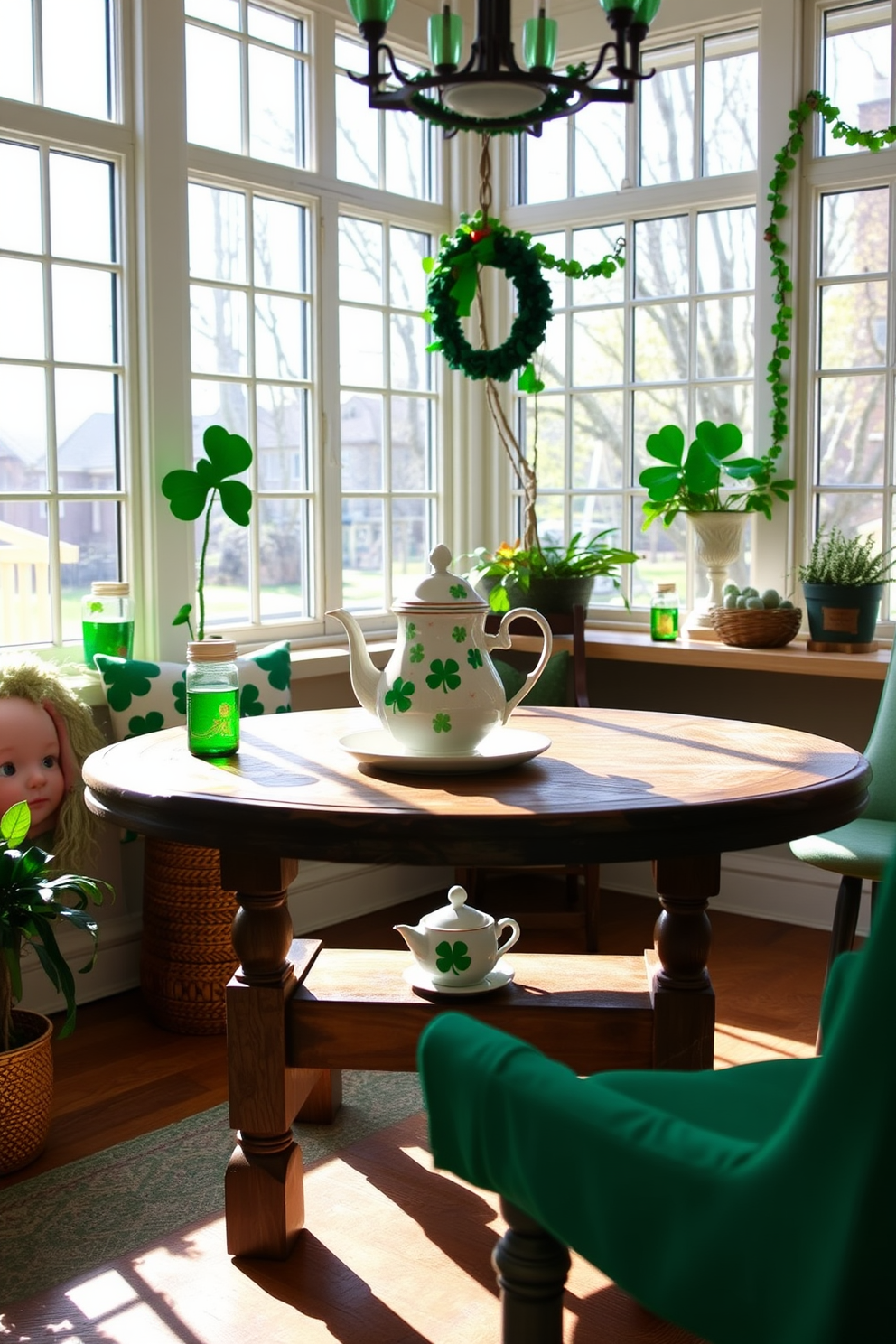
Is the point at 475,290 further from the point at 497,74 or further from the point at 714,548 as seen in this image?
the point at 497,74

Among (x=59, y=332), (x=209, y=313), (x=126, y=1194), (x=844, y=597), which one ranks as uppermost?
(x=209, y=313)

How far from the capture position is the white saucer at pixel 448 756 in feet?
6.66

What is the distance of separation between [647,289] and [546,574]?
1.10m

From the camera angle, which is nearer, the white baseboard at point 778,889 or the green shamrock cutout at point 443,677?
the green shamrock cutout at point 443,677

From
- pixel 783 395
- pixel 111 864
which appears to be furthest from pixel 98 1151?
pixel 783 395

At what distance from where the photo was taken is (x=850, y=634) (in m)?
3.69

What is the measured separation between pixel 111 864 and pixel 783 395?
2435 millimetres

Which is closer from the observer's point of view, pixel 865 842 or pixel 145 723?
pixel 865 842

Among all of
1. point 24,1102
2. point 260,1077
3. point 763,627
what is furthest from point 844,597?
point 24,1102

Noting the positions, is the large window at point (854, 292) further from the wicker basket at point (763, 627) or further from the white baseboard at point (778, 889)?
the white baseboard at point (778, 889)

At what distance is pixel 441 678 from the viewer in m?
2.02

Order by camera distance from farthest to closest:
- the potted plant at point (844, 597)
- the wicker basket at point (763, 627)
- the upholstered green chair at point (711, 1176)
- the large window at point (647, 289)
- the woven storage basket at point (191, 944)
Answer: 1. the large window at point (647, 289)
2. the wicker basket at point (763, 627)
3. the potted plant at point (844, 597)
4. the woven storage basket at point (191, 944)
5. the upholstered green chair at point (711, 1176)

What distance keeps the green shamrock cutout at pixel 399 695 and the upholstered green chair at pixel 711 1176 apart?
84cm

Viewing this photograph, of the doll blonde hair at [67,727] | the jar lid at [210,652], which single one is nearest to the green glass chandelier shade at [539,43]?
the jar lid at [210,652]
